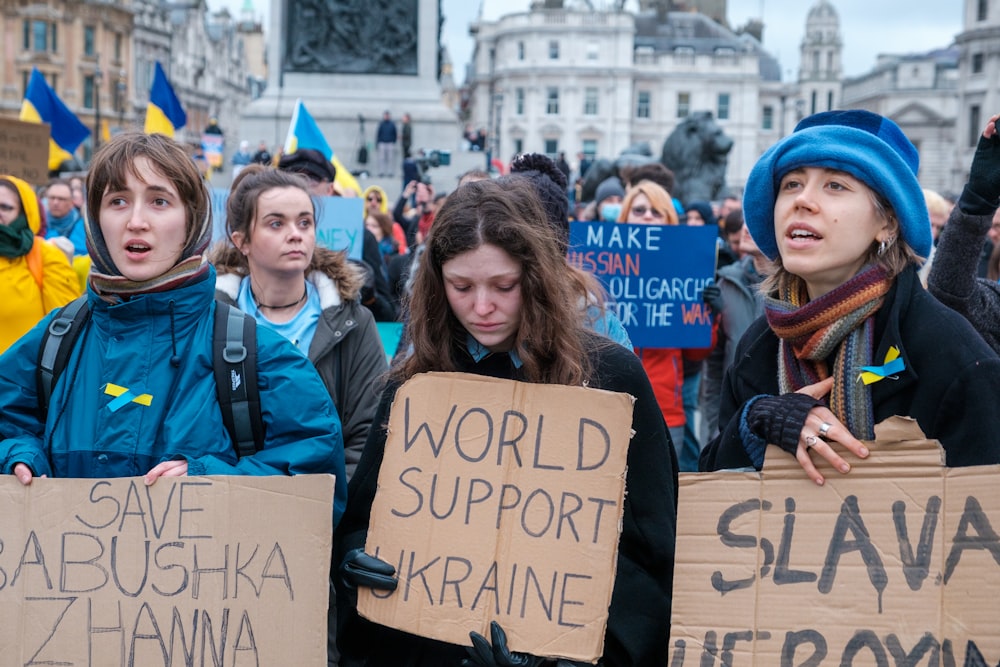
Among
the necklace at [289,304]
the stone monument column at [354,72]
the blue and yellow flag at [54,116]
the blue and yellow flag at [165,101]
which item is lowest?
the necklace at [289,304]

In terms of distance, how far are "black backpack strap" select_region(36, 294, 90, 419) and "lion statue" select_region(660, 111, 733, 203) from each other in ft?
50.9

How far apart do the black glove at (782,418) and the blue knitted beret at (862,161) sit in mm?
466

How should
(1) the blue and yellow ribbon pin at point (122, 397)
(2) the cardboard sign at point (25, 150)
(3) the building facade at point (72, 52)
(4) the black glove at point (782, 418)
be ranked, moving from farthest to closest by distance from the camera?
(3) the building facade at point (72, 52) → (2) the cardboard sign at point (25, 150) → (1) the blue and yellow ribbon pin at point (122, 397) → (4) the black glove at point (782, 418)

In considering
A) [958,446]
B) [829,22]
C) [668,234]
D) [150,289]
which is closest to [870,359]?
[958,446]

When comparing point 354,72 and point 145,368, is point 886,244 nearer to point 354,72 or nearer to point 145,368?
point 145,368

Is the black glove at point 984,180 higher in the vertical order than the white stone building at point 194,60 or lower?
lower

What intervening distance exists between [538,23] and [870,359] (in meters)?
88.6

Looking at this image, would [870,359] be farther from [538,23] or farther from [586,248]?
[538,23]

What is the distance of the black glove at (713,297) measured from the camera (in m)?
6.18

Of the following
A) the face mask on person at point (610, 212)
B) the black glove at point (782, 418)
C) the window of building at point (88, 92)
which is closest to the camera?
the black glove at point (782, 418)

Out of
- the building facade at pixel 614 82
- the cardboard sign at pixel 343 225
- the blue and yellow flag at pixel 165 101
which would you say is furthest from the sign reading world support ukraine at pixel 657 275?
the building facade at pixel 614 82

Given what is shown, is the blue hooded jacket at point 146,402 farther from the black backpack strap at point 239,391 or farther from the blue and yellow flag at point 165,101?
the blue and yellow flag at point 165,101

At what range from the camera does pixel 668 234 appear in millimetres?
6121

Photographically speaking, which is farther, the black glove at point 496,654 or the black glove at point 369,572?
the black glove at point 369,572
